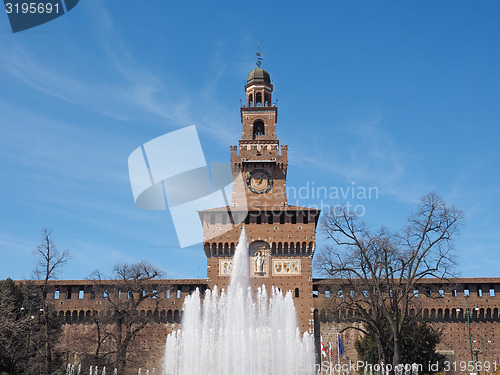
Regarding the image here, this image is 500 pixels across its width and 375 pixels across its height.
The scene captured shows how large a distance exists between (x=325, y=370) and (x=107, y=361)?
52.0 ft

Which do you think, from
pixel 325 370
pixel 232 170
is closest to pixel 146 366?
pixel 325 370

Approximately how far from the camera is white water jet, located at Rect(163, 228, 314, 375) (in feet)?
124

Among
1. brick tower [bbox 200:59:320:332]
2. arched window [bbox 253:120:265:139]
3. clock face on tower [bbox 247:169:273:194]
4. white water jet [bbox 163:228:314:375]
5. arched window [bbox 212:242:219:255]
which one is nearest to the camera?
white water jet [bbox 163:228:314:375]

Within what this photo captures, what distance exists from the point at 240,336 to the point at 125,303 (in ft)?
31.9

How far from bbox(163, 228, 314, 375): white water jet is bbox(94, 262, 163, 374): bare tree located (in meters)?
3.07

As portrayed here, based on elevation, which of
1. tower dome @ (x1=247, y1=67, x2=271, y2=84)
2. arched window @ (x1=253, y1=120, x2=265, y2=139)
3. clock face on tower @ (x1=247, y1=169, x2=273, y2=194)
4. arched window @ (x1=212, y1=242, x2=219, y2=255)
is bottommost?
arched window @ (x1=212, y1=242, x2=219, y2=255)

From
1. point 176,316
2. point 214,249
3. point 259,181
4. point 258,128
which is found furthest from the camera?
point 258,128

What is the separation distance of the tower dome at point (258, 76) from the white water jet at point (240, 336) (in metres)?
14.5

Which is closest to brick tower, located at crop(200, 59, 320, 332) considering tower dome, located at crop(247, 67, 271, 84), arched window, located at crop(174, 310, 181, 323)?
arched window, located at crop(174, 310, 181, 323)

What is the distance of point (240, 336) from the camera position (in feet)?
129

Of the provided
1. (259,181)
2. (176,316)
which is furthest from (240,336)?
(259,181)

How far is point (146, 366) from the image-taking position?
46.0 meters

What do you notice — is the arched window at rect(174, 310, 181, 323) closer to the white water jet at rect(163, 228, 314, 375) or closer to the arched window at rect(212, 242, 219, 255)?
the white water jet at rect(163, 228, 314, 375)

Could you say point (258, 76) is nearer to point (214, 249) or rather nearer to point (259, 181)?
point (259, 181)
